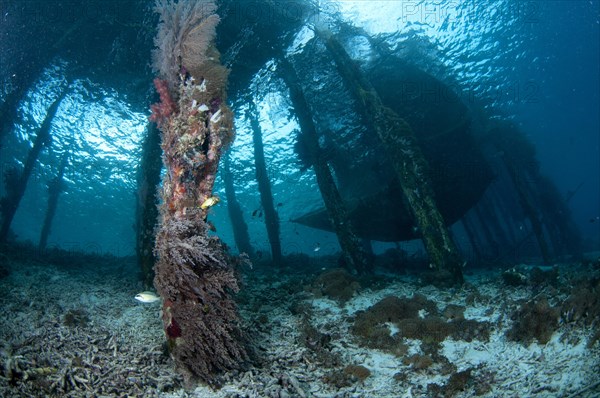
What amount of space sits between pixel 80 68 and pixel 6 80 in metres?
2.75

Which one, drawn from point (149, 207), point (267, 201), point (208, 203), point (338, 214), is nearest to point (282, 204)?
point (267, 201)

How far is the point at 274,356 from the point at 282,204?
9.39 m

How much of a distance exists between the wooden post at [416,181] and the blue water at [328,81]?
546 centimetres

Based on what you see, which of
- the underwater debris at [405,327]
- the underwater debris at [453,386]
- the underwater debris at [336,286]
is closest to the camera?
the underwater debris at [453,386]

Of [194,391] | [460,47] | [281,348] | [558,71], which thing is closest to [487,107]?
[460,47]

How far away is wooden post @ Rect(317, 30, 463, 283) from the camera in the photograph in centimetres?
839

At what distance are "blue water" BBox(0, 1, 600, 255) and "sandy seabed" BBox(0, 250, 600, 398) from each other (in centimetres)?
405

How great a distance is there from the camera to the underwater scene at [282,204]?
13.2 ft

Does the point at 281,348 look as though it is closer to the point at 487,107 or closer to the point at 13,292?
the point at 13,292

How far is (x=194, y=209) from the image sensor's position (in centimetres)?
422

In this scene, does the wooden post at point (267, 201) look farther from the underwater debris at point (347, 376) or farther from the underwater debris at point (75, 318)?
the underwater debris at point (347, 376)

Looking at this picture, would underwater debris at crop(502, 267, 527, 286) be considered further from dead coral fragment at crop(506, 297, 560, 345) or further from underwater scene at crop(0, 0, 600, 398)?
dead coral fragment at crop(506, 297, 560, 345)

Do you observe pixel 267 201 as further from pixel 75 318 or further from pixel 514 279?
pixel 514 279

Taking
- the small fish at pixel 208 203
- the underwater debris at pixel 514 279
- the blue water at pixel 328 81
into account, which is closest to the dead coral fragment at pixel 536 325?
the underwater debris at pixel 514 279
